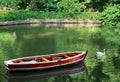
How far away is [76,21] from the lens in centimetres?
5606

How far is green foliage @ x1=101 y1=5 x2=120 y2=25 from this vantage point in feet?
181

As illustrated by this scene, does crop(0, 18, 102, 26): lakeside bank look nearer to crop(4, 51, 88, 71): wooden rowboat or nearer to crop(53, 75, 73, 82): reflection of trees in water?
crop(4, 51, 88, 71): wooden rowboat

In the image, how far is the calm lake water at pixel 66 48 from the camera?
25.9m

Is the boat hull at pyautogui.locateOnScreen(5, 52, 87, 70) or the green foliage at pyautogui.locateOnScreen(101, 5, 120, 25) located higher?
the boat hull at pyautogui.locateOnScreen(5, 52, 87, 70)

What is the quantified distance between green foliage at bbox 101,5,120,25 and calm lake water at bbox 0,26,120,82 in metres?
5.23

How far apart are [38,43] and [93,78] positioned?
45.1 ft

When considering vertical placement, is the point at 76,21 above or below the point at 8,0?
below

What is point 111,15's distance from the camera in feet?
182

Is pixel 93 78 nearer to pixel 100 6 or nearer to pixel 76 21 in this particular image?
pixel 76 21

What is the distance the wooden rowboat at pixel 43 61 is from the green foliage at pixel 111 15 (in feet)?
87.3

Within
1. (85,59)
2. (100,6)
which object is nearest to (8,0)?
(100,6)

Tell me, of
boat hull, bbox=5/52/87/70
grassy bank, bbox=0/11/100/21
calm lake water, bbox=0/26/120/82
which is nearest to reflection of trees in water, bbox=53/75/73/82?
calm lake water, bbox=0/26/120/82

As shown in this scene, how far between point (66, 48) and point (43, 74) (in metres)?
9.37

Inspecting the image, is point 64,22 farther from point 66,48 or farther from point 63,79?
point 63,79
